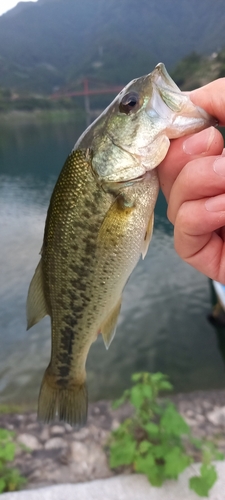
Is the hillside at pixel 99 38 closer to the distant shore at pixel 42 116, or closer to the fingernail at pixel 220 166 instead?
the distant shore at pixel 42 116

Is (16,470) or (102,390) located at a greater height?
(16,470)

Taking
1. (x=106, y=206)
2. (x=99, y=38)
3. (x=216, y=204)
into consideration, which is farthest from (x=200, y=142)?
(x=99, y=38)

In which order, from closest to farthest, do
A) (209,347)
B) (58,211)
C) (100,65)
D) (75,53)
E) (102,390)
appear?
1. (58,211)
2. (102,390)
3. (209,347)
4. (100,65)
5. (75,53)

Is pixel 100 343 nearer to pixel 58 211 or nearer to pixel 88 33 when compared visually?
pixel 58 211

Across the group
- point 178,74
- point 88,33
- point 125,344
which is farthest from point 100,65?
point 125,344

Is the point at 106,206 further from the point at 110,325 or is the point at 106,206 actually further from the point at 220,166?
the point at 110,325

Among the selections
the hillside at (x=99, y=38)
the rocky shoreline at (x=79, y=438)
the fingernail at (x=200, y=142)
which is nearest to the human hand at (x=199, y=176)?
the fingernail at (x=200, y=142)

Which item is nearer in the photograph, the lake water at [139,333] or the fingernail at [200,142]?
the fingernail at [200,142]
